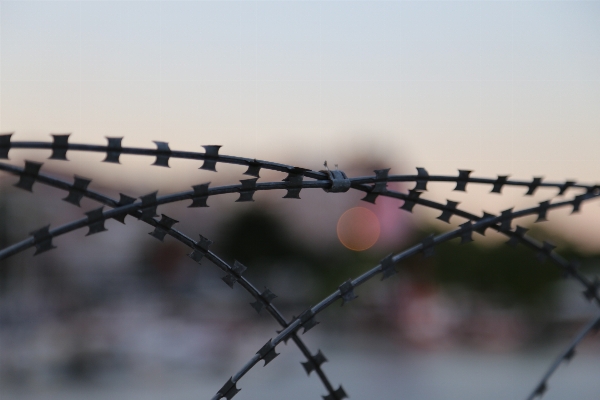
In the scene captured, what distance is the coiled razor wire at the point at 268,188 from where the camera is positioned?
1.82 meters

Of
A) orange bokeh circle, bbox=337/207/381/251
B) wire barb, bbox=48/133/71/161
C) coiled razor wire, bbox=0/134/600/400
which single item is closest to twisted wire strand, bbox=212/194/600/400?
coiled razor wire, bbox=0/134/600/400

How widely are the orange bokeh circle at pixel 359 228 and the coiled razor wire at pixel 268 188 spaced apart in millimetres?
49520

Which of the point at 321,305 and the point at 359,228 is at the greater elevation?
the point at 359,228

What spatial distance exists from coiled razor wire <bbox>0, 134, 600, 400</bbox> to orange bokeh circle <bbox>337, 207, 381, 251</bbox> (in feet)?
162

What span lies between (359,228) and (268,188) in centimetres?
5128

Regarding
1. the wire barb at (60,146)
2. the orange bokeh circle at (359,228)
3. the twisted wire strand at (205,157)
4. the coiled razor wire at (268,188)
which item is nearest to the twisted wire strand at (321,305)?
the coiled razor wire at (268,188)

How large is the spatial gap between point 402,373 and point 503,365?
19.0 ft

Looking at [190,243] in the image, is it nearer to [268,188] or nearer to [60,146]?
[268,188]

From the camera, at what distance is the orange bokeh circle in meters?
52.9

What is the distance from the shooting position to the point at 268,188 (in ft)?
7.18

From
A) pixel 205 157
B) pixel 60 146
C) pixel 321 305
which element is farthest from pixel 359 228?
pixel 60 146

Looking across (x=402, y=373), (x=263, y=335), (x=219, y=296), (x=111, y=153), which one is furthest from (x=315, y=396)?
(x=219, y=296)

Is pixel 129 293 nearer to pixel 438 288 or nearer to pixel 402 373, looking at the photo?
pixel 438 288

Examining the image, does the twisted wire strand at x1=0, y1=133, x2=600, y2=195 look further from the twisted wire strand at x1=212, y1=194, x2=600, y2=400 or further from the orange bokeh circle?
the orange bokeh circle
